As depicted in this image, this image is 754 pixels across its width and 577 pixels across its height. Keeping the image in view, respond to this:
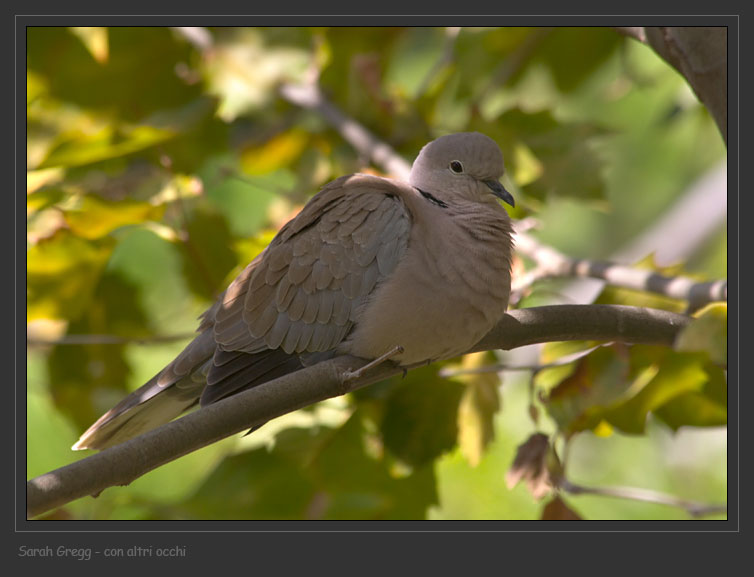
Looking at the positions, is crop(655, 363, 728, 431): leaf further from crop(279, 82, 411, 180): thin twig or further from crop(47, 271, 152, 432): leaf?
crop(47, 271, 152, 432): leaf

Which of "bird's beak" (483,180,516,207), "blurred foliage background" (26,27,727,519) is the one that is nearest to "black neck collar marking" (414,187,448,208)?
"bird's beak" (483,180,516,207)

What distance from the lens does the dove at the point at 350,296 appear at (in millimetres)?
2326

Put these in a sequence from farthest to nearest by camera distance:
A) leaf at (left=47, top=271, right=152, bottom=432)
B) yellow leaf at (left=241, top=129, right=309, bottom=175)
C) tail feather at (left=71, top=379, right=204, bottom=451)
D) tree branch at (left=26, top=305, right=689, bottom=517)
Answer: yellow leaf at (left=241, top=129, right=309, bottom=175) → leaf at (left=47, top=271, right=152, bottom=432) → tail feather at (left=71, top=379, right=204, bottom=451) → tree branch at (left=26, top=305, right=689, bottom=517)

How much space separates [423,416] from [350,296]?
1.90 feet

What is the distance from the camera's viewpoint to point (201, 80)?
3.79m

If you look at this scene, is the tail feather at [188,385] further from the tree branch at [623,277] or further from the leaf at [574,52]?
the leaf at [574,52]

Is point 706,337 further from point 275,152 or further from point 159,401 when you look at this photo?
point 275,152

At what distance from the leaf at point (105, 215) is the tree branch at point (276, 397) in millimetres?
1061

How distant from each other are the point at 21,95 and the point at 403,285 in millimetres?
1225

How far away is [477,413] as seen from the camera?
2781 mm

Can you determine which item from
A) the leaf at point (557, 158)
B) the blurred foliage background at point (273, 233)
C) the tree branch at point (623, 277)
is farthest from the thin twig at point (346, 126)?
the tree branch at point (623, 277)

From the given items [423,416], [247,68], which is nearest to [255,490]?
[423,416]

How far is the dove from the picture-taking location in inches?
91.6

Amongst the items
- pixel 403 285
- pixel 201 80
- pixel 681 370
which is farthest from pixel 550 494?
pixel 201 80
